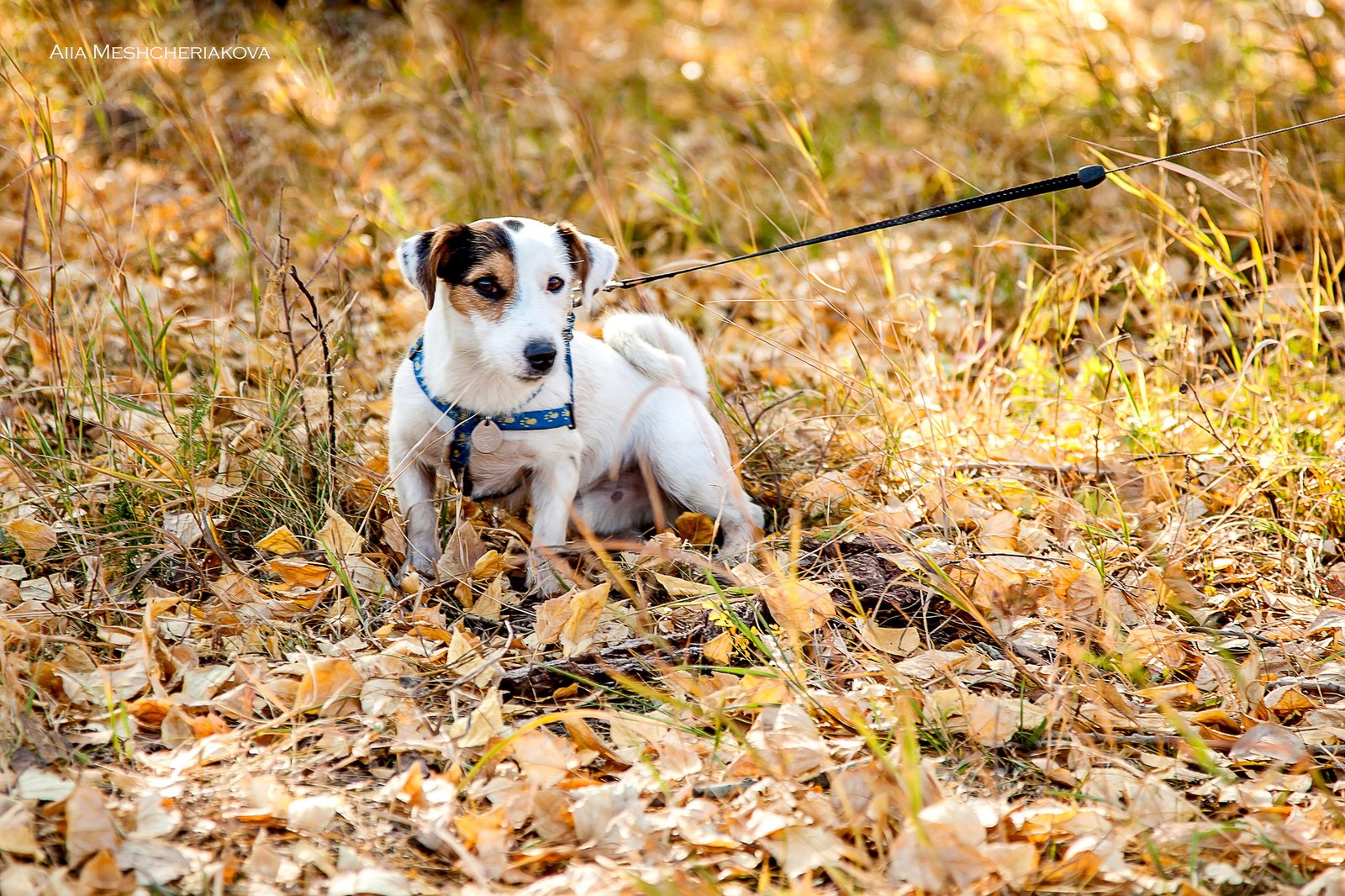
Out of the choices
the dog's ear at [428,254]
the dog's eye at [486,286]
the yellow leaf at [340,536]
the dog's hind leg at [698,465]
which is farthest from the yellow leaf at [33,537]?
the dog's hind leg at [698,465]

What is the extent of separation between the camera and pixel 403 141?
6609mm

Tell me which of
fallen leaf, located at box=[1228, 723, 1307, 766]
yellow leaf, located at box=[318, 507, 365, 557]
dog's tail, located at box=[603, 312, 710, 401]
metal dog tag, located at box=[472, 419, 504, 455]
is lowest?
fallen leaf, located at box=[1228, 723, 1307, 766]

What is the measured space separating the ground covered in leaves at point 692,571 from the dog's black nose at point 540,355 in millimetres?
536

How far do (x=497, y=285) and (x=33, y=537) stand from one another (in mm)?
1320

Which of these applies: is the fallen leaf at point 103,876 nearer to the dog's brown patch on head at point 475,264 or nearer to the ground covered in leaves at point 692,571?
the ground covered in leaves at point 692,571

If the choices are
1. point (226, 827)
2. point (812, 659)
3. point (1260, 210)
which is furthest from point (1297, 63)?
point (226, 827)

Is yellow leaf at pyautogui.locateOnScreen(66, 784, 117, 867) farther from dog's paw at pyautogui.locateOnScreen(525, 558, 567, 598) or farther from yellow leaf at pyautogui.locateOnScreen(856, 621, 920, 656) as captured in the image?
yellow leaf at pyautogui.locateOnScreen(856, 621, 920, 656)

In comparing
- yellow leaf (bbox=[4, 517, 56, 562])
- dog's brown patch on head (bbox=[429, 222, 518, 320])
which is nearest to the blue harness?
dog's brown patch on head (bbox=[429, 222, 518, 320])

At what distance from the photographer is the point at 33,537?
108 inches

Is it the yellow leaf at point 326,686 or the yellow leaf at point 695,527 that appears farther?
the yellow leaf at point 695,527

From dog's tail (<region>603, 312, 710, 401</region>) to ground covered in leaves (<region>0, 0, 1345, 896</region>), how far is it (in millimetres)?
328

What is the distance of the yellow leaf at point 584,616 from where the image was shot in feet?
8.39

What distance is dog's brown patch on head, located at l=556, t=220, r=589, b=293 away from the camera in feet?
9.96

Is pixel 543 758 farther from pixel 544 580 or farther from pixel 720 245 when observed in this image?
pixel 720 245
